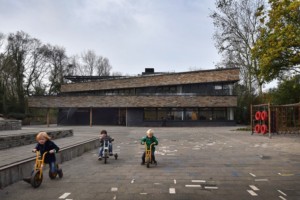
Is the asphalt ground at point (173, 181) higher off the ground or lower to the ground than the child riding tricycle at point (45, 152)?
lower

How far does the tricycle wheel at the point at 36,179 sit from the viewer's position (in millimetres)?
6797

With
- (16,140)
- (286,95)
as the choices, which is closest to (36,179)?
(16,140)

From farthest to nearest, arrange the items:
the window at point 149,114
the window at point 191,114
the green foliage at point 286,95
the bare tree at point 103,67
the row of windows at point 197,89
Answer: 1. the bare tree at point 103,67
2. the window at point 149,114
3. the window at point 191,114
4. the row of windows at point 197,89
5. the green foliage at point 286,95

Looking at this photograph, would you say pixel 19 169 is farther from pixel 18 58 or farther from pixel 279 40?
pixel 18 58

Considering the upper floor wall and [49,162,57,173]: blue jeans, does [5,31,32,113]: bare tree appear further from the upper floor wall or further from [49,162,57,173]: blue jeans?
[49,162,57,173]: blue jeans

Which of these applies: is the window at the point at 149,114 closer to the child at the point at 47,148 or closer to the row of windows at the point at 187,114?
the row of windows at the point at 187,114

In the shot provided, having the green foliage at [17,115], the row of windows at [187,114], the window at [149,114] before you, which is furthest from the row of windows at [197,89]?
the green foliage at [17,115]

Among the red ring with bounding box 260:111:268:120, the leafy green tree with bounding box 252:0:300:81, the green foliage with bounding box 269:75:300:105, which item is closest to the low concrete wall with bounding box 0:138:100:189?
the leafy green tree with bounding box 252:0:300:81

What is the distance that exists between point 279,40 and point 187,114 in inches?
987

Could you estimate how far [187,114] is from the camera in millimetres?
42969

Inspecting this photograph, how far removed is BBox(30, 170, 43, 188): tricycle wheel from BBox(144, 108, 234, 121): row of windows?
36543 millimetres

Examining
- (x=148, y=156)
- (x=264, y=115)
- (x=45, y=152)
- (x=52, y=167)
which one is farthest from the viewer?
(x=264, y=115)

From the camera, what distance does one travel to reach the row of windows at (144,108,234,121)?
42625 millimetres

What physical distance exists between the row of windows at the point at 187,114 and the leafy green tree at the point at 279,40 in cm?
2149
